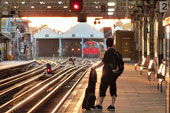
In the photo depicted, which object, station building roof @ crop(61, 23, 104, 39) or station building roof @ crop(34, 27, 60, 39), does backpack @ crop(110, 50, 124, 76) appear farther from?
station building roof @ crop(34, 27, 60, 39)

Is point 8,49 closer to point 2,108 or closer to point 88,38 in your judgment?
point 88,38

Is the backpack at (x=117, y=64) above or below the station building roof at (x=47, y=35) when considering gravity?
below

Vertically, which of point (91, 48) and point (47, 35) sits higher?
point (47, 35)

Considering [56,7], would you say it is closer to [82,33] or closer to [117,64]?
[82,33]

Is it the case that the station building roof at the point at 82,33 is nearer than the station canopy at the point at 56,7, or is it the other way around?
the station canopy at the point at 56,7

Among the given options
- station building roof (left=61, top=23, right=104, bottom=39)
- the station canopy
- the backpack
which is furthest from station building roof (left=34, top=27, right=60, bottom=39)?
the backpack

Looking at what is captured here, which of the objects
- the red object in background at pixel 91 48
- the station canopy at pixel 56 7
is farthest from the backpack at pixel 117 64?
the red object in background at pixel 91 48

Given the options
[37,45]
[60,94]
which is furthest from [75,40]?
[60,94]

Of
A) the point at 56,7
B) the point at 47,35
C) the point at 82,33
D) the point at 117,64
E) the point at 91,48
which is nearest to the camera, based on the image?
the point at 117,64

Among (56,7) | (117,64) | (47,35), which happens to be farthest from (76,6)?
(47,35)

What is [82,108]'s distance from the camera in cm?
1084

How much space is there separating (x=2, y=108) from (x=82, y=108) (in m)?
3.46

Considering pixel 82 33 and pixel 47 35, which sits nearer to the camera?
pixel 82 33

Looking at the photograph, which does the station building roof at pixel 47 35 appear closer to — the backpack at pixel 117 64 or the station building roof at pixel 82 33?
the station building roof at pixel 82 33
